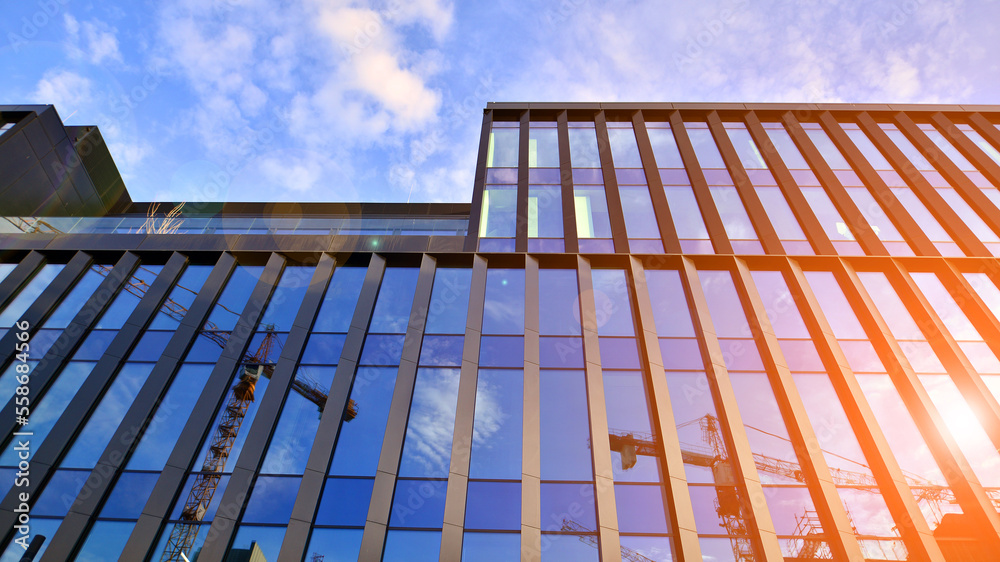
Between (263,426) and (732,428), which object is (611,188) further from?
(263,426)

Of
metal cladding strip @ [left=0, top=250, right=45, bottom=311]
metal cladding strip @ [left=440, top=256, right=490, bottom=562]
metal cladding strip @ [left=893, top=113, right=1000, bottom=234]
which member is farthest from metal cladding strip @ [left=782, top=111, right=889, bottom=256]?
metal cladding strip @ [left=0, top=250, right=45, bottom=311]

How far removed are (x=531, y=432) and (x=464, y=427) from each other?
1863mm

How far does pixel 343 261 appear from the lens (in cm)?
1970

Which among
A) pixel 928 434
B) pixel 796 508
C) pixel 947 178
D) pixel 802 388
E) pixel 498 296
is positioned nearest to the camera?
pixel 796 508

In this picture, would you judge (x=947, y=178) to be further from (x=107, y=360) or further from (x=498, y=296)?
(x=107, y=360)

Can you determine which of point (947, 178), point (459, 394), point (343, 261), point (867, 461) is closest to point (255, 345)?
point (343, 261)

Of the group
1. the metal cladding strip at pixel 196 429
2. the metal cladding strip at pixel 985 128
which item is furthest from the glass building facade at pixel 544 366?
the metal cladding strip at pixel 985 128

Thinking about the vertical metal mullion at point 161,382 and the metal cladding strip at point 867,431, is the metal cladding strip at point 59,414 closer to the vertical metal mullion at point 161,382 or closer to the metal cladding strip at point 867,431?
the vertical metal mullion at point 161,382

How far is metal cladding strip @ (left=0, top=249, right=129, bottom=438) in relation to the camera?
611 inches

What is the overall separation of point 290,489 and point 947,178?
2737cm

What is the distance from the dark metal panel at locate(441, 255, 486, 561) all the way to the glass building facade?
76mm

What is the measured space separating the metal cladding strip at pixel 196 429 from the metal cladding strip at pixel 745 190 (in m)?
17.8

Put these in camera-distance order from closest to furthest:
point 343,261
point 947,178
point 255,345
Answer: point 255,345 < point 343,261 < point 947,178

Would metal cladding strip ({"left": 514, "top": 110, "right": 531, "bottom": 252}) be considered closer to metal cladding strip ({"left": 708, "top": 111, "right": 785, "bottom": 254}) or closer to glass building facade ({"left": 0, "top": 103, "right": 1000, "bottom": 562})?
glass building facade ({"left": 0, "top": 103, "right": 1000, "bottom": 562})
